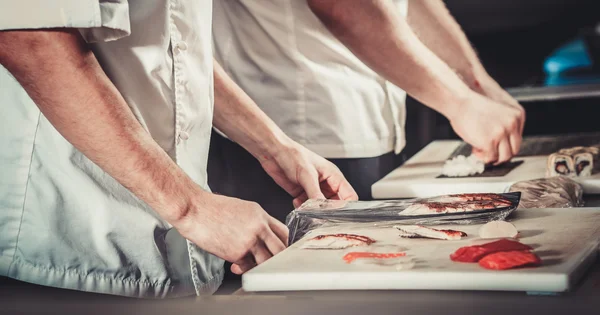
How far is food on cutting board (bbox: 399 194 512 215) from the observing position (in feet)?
4.15

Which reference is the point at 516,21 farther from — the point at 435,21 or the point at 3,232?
the point at 3,232

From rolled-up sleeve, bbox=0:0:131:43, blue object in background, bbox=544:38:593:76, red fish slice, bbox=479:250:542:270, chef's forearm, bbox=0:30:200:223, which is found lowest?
blue object in background, bbox=544:38:593:76

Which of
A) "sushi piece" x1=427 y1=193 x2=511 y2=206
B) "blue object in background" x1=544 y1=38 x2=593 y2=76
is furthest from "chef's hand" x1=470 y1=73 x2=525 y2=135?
"blue object in background" x1=544 y1=38 x2=593 y2=76

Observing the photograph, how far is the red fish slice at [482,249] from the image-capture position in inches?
39.1

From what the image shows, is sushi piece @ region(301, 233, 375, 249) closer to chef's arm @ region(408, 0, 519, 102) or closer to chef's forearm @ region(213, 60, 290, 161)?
chef's forearm @ region(213, 60, 290, 161)

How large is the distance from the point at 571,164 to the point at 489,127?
26cm

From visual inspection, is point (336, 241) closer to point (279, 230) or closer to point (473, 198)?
point (279, 230)

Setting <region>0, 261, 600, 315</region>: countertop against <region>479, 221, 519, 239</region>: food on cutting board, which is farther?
<region>479, 221, 519, 239</region>: food on cutting board

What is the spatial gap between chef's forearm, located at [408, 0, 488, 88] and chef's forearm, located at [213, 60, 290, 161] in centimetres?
92

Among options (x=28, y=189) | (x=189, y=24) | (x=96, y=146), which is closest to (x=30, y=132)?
(x=28, y=189)

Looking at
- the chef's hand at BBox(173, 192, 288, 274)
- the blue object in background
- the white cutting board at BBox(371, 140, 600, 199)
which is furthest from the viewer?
the blue object in background

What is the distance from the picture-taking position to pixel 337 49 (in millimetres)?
2139

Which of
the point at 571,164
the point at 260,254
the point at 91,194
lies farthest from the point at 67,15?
the point at 571,164

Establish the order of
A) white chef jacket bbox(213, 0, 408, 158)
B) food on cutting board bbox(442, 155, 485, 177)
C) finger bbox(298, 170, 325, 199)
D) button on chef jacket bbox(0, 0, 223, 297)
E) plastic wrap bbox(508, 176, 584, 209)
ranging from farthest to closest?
white chef jacket bbox(213, 0, 408, 158) → food on cutting board bbox(442, 155, 485, 177) → finger bbox(298, 170, 325, 199) → plastic wrap bbox(508, 176, 584, 209) → button on chef jacket bbox(0, 0, 223, 297)
